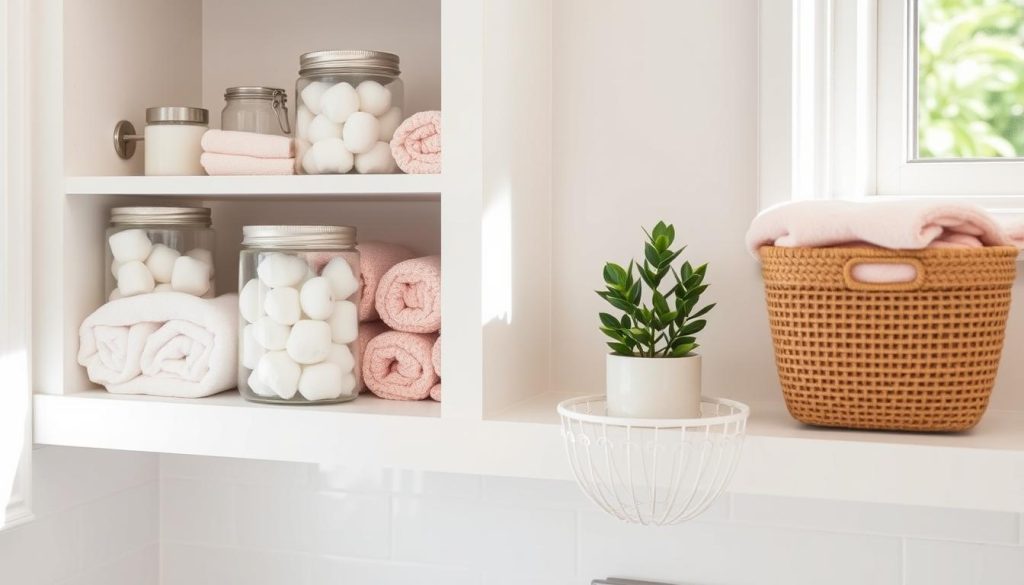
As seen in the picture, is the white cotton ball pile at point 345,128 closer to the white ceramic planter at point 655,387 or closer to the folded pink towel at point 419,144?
the folded pink towel at point 419,144

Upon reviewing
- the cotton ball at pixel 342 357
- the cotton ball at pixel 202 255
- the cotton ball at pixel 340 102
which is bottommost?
the cotton ball at pixel 342 357

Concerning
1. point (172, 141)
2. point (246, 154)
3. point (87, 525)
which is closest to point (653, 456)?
point (246, 154)

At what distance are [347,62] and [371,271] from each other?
242 millimetres

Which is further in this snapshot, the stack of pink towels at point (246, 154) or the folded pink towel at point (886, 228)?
the stack of pink towels at point (246, 154)

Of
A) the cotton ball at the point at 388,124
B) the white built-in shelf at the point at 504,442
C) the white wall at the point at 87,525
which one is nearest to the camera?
the white built-in shelf at the point at 504,442

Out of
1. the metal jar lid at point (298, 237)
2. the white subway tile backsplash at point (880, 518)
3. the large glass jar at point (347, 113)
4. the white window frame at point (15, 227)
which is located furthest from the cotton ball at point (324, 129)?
the white subway tile backsplash at point (880, 518)

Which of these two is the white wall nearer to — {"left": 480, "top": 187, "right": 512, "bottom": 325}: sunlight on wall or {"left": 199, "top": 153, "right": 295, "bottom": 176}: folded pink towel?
{"left": 199, "top": 153, "right": 295, "bottom": 176}: folded pink towel

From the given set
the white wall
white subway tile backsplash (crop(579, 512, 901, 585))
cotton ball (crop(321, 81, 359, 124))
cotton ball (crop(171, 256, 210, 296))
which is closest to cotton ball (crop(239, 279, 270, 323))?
cotton ball (crop(171, 256, 210, 296))

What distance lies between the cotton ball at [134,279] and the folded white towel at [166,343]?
0.06 ft

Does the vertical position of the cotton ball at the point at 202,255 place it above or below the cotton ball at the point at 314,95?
below

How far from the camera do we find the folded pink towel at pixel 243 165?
1177mm

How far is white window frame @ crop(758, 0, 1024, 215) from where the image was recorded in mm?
1169

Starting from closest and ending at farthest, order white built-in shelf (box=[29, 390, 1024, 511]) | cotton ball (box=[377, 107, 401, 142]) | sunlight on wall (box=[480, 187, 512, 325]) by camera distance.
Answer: white built-in shelf (box=[29, 390, 1024, 511]) → sunlight on wall (box=[480, 187, 512, 325]) → cotton ball (box=[377, 107, 401, 142])

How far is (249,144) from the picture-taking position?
1.19 m
